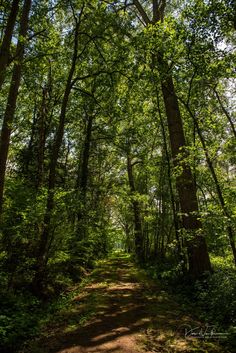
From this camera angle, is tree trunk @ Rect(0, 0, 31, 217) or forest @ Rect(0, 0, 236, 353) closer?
forest @ Rect(0, 0, 236, 353)

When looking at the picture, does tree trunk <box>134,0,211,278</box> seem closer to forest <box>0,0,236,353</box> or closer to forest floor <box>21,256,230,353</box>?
forest <box>0,0,236,353</box>

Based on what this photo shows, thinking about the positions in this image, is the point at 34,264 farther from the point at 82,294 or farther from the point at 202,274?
the point at 202,274

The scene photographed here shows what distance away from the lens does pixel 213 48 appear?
6949 millimetres

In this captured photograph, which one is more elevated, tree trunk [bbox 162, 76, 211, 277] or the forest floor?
tree trunk [bbox 162, 76, 211, 277]

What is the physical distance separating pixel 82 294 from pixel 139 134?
9033mm

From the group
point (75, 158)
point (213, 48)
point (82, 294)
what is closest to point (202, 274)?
point (82, 294)

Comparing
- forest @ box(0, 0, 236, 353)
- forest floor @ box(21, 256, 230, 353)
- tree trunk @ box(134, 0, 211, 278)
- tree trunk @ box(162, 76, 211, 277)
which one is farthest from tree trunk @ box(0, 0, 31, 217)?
tree trunk @ box(162, 76, 211, 277)

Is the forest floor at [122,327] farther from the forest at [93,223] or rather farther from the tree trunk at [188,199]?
the tree trunk at [188,199]

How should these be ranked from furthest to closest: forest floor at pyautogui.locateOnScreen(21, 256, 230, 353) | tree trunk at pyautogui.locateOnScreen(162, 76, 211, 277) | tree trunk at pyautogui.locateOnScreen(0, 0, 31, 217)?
tree trunk at pyautogui.locateOnScreen(162, 76, 211, 277)
tree trunk at pyautogui.locateOnScreen(0, 0, 31, 217)
forest floor at pyautogui.locateOnScreen(21, 256, 230, 353)

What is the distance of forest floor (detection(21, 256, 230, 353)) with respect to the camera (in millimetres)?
4676

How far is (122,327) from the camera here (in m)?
5.64

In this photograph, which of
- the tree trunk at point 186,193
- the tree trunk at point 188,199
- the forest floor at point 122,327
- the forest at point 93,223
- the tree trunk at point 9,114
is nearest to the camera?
the forest floor at point 122,327

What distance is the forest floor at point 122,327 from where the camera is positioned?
15.3 feet

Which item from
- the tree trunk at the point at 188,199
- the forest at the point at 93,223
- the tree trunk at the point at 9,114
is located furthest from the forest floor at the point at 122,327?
the tree trunk at the point at 9,114
